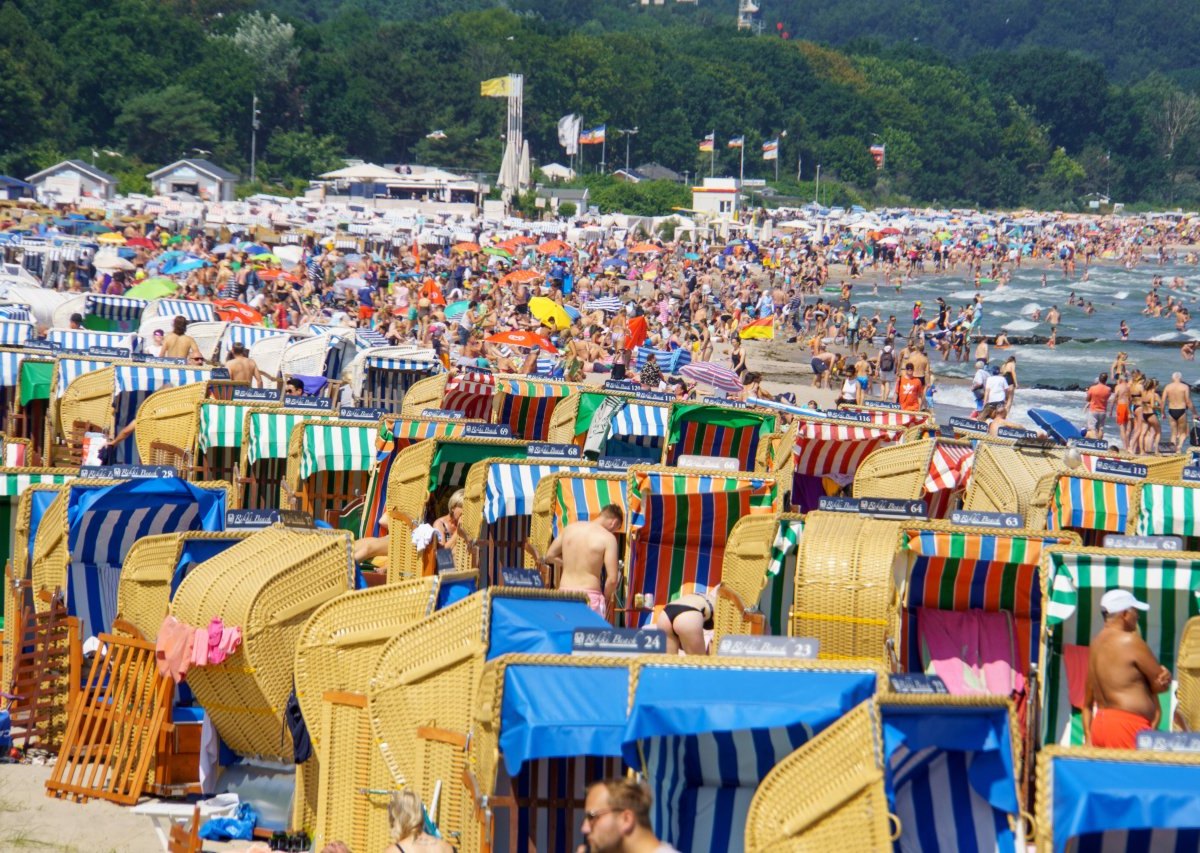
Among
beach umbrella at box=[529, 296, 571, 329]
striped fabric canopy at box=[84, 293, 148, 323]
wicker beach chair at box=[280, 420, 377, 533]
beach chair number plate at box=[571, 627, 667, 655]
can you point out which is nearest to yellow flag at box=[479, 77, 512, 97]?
beach umbrella at box=[529, 296, 571, 329]

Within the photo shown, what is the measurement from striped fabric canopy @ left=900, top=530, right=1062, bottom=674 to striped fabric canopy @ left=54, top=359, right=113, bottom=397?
7784mm

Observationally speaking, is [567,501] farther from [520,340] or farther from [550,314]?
[550,314]

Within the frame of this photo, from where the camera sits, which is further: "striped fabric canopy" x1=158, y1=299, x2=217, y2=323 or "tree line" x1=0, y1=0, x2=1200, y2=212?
"tree line" x1=0, y1=0, x2=1200, y2=212

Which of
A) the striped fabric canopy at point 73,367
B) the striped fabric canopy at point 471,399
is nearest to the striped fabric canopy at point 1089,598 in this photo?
the striped fabric canopy at point 471,399

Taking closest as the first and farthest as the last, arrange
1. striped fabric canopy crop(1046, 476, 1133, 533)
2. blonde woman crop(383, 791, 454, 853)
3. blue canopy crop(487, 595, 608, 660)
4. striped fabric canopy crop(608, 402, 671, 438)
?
blonde woman crop(383, 791, 454, 853) < blue canopy crop(487, 595, 608, 660) < striped fabric canopy crop(1046, 476, 1133, 533) < striped fabric canopy crop(608, 402, 671, 438)

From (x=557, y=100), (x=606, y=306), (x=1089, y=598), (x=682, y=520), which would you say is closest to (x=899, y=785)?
(x=1089, y=598)

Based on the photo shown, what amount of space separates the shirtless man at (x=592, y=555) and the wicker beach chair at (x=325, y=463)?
2.96 metres

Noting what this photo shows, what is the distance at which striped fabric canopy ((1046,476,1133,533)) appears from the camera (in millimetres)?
A: 9859

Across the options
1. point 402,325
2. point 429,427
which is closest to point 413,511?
point 429,427

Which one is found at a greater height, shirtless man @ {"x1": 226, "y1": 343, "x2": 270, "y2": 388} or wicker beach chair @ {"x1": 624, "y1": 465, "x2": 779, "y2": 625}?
shirtless man @ {"x1": 226, "y1": 343, "x2": 270, "y2": 388}

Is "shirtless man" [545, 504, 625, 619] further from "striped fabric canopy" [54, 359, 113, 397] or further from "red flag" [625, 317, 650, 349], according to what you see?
"red flag" [625, 317, 650, 349]

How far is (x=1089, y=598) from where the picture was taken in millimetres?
7363

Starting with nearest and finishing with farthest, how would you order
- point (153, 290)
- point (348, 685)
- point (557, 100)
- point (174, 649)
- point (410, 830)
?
point (410, 830) → point (348, 685) → point (174, 649) → point (153, 290) → point (557, 100)

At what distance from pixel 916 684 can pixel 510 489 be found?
477cm
